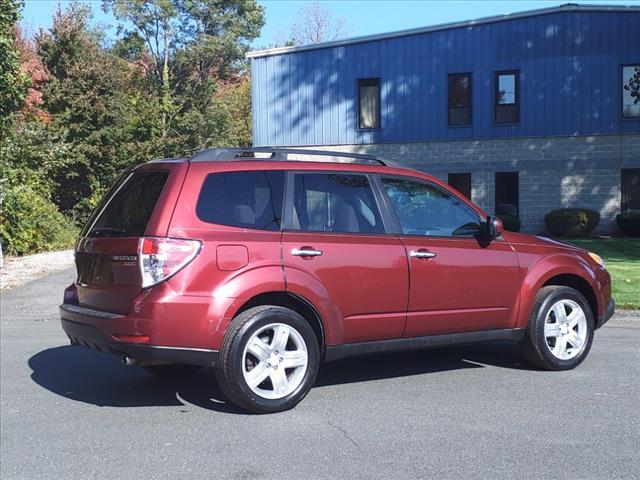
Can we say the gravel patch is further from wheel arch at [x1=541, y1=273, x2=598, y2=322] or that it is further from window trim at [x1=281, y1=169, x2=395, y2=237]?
wheel arch at [x1=541, y1=273, x2=598, y2=322]

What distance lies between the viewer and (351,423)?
4883 mm

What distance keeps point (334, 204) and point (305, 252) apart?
58 centimetres

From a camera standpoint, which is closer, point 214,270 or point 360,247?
point 214,270

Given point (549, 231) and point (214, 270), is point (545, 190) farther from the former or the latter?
point (214, 270)

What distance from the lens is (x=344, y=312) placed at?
5.24 m

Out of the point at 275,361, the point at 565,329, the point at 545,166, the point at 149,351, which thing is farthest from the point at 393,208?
the point at 545,166

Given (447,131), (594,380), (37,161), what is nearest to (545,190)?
(447,131)

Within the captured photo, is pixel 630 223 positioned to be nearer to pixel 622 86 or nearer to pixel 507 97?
pixel 622 86

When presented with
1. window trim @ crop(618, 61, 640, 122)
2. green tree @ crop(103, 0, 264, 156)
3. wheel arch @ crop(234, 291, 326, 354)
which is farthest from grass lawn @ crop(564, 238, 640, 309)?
green tree @ crop(103, 0, 264, 156)

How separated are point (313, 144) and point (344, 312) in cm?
2225

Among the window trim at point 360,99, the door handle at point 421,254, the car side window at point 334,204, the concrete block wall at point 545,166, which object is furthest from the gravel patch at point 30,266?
the concrete block wall at point 545,166

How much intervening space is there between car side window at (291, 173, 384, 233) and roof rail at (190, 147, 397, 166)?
22cm

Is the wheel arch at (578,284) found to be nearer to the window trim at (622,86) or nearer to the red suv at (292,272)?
the red suv at (292,272)

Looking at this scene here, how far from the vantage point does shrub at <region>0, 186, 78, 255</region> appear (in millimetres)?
17000
